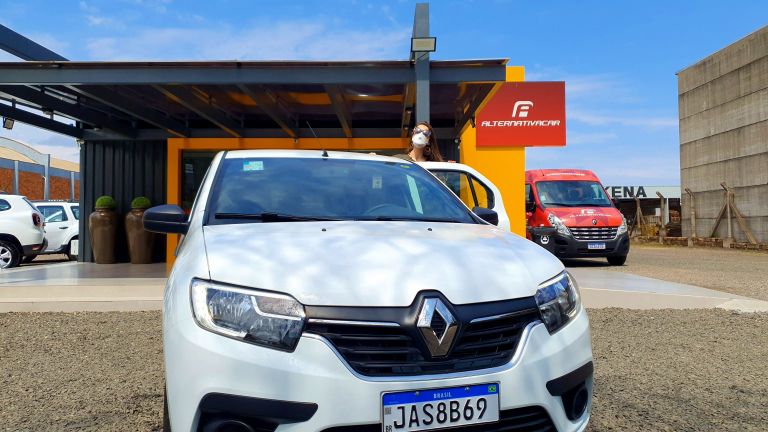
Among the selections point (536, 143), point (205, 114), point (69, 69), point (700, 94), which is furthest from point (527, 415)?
point (700, 94)

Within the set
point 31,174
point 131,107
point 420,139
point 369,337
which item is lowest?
point 369,337

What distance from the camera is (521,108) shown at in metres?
11.5

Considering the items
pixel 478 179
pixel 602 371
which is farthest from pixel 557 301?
pixel 478 179

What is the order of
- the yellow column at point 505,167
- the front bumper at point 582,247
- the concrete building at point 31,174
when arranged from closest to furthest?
the yellow column at point 505,167
the front bumper at point 582,247
the concrete building at point 31,174

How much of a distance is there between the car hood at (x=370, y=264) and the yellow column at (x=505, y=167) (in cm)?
921

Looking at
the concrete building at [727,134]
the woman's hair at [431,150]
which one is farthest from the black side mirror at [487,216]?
the concrete building at [727,134]

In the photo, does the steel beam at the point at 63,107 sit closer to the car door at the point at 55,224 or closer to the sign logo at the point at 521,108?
the car door at the point at 55,224

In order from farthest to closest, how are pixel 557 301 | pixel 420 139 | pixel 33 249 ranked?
pixel 33 249
pixel 420 139
pixel 557 301

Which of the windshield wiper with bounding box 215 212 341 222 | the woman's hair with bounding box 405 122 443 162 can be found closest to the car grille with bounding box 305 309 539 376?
the windshield wiper with bounding box 215 212 341 222

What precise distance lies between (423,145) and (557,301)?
345 cm

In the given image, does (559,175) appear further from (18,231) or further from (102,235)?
(18,231)

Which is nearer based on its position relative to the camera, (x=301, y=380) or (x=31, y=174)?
(x=301, y=380)

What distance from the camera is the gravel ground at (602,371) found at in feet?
10.3

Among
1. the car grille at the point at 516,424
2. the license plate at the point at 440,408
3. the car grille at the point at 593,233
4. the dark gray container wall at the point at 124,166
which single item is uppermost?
the dark gray container wall at the point at 124,166
